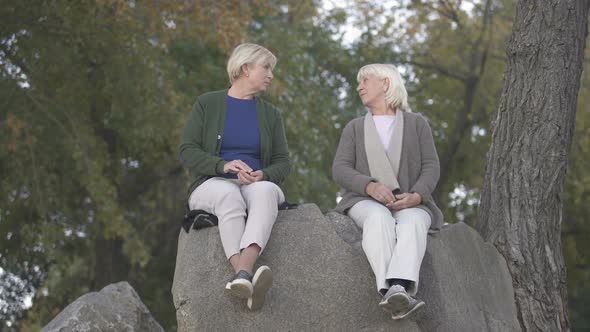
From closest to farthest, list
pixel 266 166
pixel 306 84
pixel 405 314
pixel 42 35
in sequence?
pixel 405 314 → pixel 266 166 → pixel 42 35 → pixel 306 84

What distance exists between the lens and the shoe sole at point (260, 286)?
457cm

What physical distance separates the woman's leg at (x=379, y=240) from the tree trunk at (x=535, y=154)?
51.4 inches

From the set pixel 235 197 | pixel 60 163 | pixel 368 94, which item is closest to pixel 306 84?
pixel 60 163

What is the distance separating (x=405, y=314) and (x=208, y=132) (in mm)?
1691

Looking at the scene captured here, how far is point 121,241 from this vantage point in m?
14.0

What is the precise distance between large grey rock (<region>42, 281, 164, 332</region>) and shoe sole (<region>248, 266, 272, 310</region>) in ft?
6.14

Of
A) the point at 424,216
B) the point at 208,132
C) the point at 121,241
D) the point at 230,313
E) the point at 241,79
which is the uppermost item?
the point at 241,79

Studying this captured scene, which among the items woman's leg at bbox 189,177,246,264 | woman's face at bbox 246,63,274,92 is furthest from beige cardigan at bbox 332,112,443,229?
woman's leg at bbox 189,177,246,264

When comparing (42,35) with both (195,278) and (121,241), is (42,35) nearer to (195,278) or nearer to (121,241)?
(121,241)

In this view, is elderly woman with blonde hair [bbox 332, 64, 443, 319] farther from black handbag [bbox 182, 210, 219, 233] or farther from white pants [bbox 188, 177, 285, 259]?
black handbag [bbox 182, 210, 219, 233]

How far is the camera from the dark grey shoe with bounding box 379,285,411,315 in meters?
4.54

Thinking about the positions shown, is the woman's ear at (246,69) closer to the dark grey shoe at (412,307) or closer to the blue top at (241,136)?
the blue top at (241,136)

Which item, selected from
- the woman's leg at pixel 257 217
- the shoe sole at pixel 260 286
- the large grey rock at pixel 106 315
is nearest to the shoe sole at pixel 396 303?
the shoe sole at pixel 260 286

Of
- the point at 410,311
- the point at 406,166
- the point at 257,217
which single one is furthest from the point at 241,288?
the point at 406,166
